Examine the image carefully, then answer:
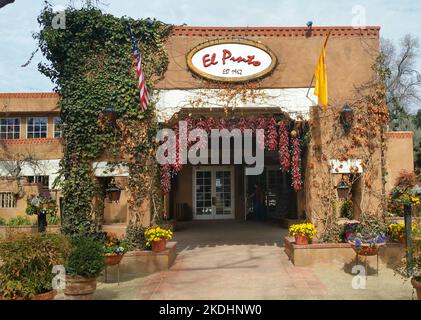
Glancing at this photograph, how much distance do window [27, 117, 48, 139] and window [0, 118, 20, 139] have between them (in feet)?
2.04

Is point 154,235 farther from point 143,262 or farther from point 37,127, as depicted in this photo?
point 37,127

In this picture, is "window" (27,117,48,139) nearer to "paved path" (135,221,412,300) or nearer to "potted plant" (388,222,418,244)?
"paved path" (135,221,412,300)

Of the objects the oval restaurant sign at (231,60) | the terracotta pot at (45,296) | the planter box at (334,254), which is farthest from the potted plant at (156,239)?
the oval restaurant sign at (231,60)

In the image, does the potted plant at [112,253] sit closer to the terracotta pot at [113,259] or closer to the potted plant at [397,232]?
the terracotta pot at [113,259]

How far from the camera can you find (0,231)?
14.8 m

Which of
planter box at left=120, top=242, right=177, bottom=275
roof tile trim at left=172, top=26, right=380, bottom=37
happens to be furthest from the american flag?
planter box at left=120, top=242, right=177, bottom=275

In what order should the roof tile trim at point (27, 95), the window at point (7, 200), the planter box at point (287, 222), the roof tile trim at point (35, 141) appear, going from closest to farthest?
the planter box at point (287, 222)
the window at point (7, 200)
the roof tile trim at point (35, 141)
the roof tile trim at point (27, 95)

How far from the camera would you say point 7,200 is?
17.9m

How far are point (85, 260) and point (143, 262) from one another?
272cm

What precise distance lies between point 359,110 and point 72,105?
6.56 m

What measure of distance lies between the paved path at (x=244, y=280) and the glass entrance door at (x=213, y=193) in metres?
6.68

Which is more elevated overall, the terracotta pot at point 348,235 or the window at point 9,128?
the window at point 9,128

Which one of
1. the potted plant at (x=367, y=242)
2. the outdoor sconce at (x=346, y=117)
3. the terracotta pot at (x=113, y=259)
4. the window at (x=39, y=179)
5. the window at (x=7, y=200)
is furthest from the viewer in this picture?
the window at (x=39, y=179)

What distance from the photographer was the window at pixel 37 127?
22.0m
